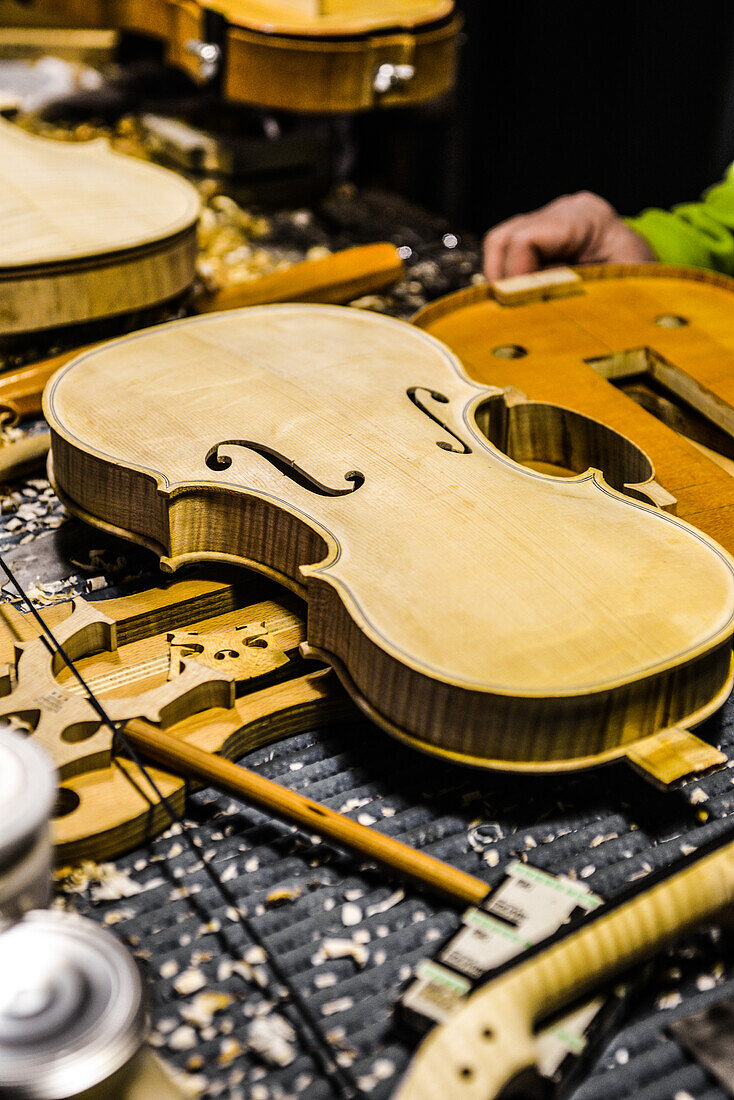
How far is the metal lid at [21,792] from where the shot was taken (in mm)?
709

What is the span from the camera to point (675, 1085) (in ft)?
2.62

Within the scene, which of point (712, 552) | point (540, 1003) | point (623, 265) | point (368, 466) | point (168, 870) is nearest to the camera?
point (540, 1003)

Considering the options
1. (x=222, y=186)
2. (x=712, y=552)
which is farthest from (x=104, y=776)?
(x=222, y=186)

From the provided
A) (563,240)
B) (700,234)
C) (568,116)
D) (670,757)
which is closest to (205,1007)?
(670,757)

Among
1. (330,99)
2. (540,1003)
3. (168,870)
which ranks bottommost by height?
(168,870)

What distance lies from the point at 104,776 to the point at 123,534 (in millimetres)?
329

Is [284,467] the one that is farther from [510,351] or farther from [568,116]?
[568,116]

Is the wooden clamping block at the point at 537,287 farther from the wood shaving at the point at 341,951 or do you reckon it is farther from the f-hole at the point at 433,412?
the wood shaving at the point at 341,951

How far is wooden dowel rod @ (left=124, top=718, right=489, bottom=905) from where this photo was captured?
2.95 ft

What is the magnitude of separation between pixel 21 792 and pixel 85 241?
1.11 meters

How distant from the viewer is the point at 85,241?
1646 mm

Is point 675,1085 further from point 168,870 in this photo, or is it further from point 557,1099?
point 168,870

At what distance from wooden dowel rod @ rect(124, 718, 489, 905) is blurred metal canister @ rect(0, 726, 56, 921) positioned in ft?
0.63

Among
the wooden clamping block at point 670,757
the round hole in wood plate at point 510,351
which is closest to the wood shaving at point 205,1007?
the wooden clamping block at point 670,757
